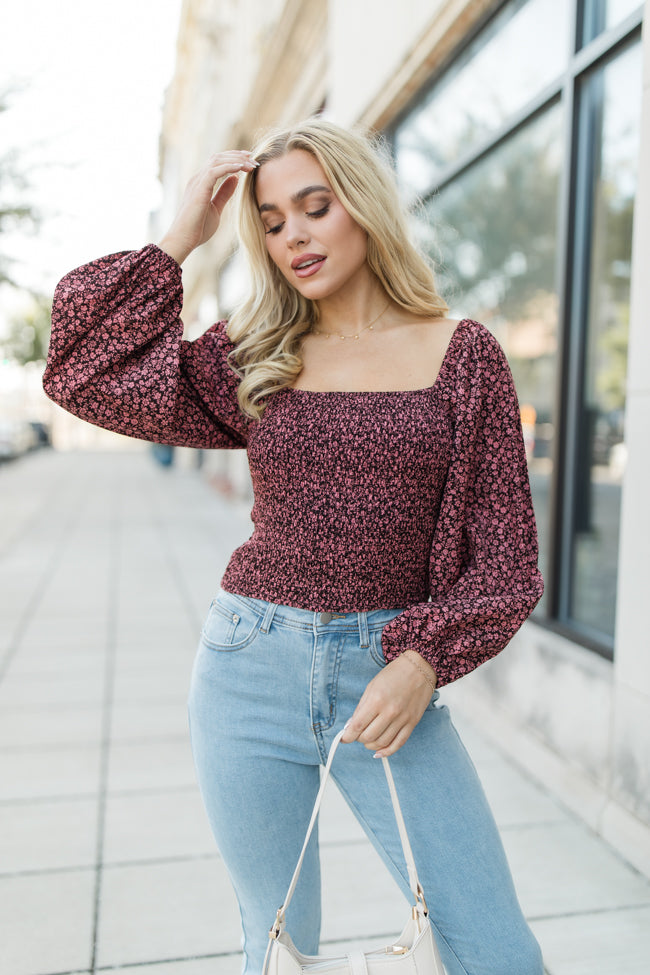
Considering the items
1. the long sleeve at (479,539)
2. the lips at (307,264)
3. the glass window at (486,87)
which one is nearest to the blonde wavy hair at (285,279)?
the lips at (307,264)

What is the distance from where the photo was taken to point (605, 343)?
832 centimetres

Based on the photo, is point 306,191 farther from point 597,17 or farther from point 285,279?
point 597,17

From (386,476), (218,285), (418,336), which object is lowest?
(386,476)

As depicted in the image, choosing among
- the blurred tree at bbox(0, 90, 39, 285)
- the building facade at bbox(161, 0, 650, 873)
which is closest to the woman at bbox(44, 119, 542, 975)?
the building facade at bbox(161, 0, 650, 873)

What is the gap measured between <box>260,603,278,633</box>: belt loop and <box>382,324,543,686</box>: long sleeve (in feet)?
0.75

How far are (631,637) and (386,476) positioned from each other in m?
1.80

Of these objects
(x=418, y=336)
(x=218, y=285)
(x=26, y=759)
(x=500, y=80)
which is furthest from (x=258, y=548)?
(x=218, y=285)

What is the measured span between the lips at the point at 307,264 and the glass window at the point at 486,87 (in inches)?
133

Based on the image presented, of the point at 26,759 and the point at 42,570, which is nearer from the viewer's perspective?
the point at 26,759

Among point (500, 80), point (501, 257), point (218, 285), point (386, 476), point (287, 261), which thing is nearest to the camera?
point (386, 476)

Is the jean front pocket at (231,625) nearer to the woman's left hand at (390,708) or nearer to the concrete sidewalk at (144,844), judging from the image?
the woman's left hand at (390,708)

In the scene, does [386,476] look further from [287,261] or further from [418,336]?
[287,261]

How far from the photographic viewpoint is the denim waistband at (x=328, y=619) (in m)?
1.64

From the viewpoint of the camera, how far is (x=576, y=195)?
13.4ft
